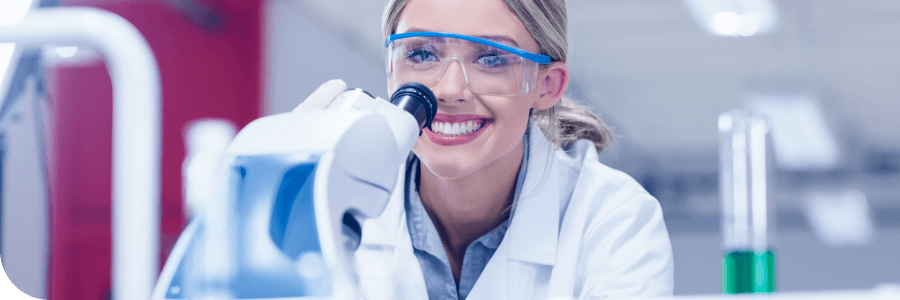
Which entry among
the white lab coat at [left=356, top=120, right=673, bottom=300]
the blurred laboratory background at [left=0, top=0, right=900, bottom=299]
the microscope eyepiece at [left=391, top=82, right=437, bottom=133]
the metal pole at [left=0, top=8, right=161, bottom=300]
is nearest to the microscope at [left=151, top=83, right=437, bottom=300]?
the metal pole at [left=0, top=8, right=161, bottom=300]

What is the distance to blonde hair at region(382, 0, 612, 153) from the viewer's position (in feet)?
4.24

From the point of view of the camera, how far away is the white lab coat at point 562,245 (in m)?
1.30

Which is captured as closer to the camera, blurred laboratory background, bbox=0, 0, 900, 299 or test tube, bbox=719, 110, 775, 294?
test tube, bbox=719, 110, 775, 294

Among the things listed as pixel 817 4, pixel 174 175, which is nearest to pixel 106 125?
pixel 174 175

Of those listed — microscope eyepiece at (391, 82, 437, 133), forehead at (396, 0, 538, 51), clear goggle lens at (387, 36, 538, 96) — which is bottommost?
microscope eyepiece at (391, 82, 437, 133)

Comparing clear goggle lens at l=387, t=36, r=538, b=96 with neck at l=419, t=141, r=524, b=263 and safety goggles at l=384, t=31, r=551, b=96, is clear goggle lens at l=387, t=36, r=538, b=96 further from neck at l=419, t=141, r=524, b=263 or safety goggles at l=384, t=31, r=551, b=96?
neck at l=419, t=141, r=524, b=263

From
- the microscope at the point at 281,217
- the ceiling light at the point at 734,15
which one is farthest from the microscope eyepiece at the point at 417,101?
the ceiling light at the point at 734,15

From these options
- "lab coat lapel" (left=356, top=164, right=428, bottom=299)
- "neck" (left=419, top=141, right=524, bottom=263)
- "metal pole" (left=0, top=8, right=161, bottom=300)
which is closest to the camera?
"metal pole" (left=0, top=8, right=161, bottom=300)

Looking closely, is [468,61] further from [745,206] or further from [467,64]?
[745,206]

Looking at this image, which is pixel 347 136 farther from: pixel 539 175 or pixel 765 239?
pixel 539 175

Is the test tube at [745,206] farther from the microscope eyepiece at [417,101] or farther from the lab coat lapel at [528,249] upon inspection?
the lab coat lapel at [528,249]

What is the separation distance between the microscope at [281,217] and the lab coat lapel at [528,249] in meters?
0.72

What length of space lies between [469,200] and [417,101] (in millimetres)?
658

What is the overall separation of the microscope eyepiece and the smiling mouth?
1.00 feet
